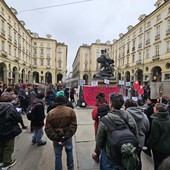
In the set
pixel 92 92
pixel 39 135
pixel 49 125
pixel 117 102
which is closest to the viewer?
pixel 117 102

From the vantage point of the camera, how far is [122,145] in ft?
4.80

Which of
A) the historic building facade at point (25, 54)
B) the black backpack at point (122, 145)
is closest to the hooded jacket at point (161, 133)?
the black backpack at point (122, 145)

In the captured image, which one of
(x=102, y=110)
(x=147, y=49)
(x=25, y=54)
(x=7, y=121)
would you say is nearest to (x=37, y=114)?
(x=7, y=121)

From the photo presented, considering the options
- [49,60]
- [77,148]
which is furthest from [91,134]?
[49,60]

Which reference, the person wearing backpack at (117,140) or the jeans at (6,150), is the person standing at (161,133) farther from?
the jeans at (6,150)

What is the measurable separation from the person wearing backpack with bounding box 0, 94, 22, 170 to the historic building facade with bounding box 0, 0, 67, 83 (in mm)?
23372

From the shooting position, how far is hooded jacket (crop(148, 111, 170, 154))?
Answer: 2.11 meters

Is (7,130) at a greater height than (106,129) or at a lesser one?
lesser

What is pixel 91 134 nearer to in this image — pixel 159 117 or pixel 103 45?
pixel 159 117

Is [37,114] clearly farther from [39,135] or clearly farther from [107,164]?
[107,164]

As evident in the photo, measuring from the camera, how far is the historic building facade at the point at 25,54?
2356 centimetres

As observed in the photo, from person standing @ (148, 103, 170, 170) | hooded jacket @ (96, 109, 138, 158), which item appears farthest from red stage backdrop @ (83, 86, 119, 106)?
hooded jacket @ (96, 109, 138, 158)

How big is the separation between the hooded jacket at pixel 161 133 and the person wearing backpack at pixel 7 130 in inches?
109

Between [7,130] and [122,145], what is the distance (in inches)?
95.4
